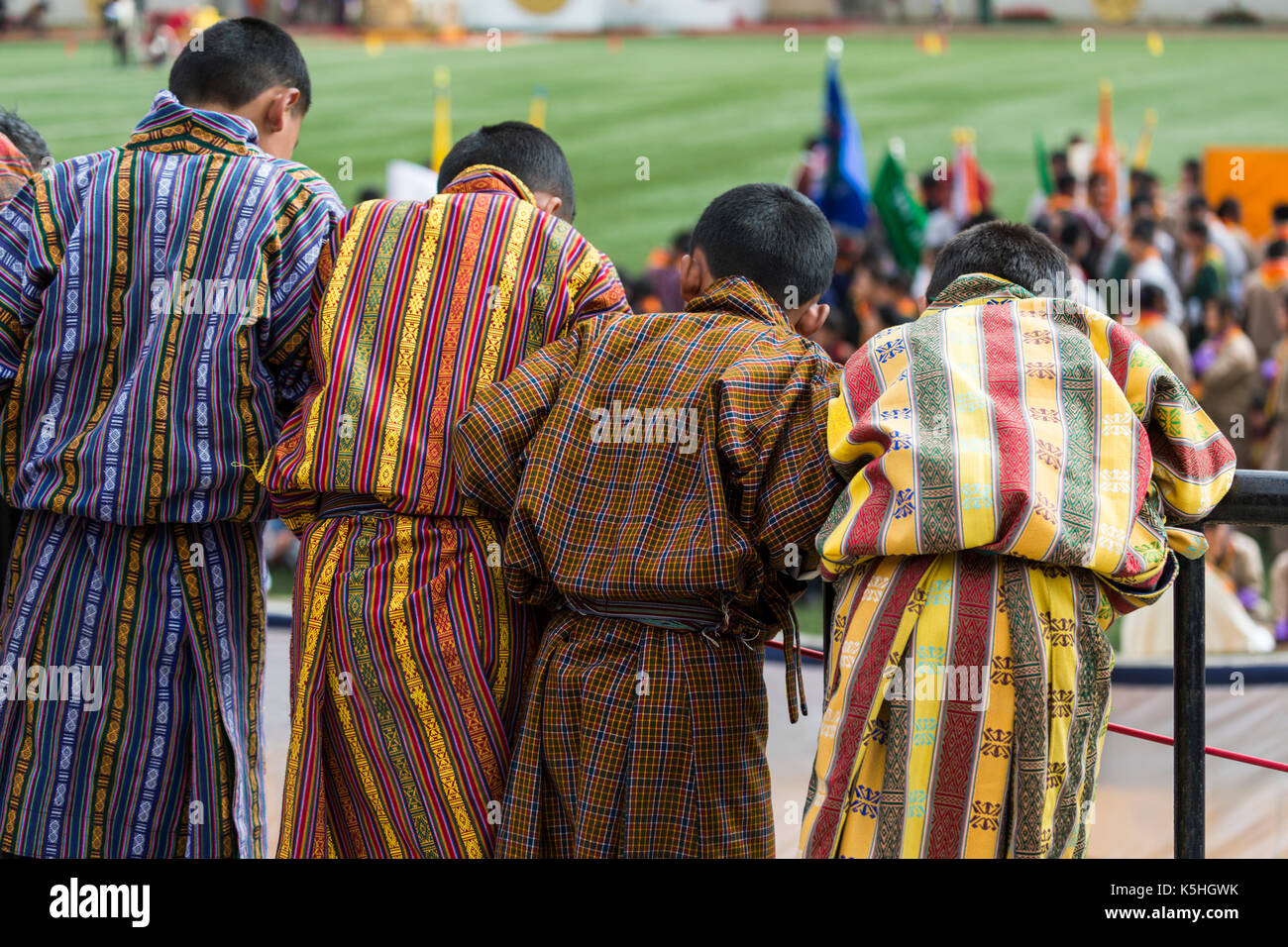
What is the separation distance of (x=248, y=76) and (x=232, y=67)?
3 centimetres

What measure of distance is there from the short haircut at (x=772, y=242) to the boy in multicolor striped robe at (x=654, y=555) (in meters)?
0.11

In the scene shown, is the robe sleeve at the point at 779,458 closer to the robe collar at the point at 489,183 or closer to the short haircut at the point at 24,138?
the robe collar at the point at 489,183

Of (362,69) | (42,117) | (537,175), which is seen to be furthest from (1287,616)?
(362,69)

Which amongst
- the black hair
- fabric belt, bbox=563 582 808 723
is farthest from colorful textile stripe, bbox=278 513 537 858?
the black hair

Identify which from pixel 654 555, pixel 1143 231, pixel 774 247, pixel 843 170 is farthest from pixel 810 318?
pixel 1143 231

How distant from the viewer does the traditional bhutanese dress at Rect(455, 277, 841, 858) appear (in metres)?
2.00

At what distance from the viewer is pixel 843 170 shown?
9.51 metres

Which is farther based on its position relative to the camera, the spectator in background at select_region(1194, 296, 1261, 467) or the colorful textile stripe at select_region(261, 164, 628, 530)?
the spectator in background at select_region(1194, 296, 1261, 467)

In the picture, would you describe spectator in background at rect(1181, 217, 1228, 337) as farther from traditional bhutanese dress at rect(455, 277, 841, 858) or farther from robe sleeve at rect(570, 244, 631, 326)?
traditional bhutanese dress at rect(455, 277, 841, 858)

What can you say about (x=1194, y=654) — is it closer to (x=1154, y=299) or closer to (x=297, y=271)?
(x=297, y=271)

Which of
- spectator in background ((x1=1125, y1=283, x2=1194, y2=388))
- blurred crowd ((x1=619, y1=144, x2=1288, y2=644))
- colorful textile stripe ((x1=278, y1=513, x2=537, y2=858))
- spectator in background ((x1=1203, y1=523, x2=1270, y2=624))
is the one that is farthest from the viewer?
spectator in background ((x1=1125, y1=283, x2=1194, y2=388))

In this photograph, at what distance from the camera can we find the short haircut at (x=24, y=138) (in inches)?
111

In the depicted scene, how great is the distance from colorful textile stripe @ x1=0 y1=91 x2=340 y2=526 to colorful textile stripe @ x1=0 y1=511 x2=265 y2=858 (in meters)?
0.09

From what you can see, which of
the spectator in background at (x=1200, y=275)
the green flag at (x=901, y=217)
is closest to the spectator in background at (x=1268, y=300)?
the spectator in background at (x=1200, y=275)
